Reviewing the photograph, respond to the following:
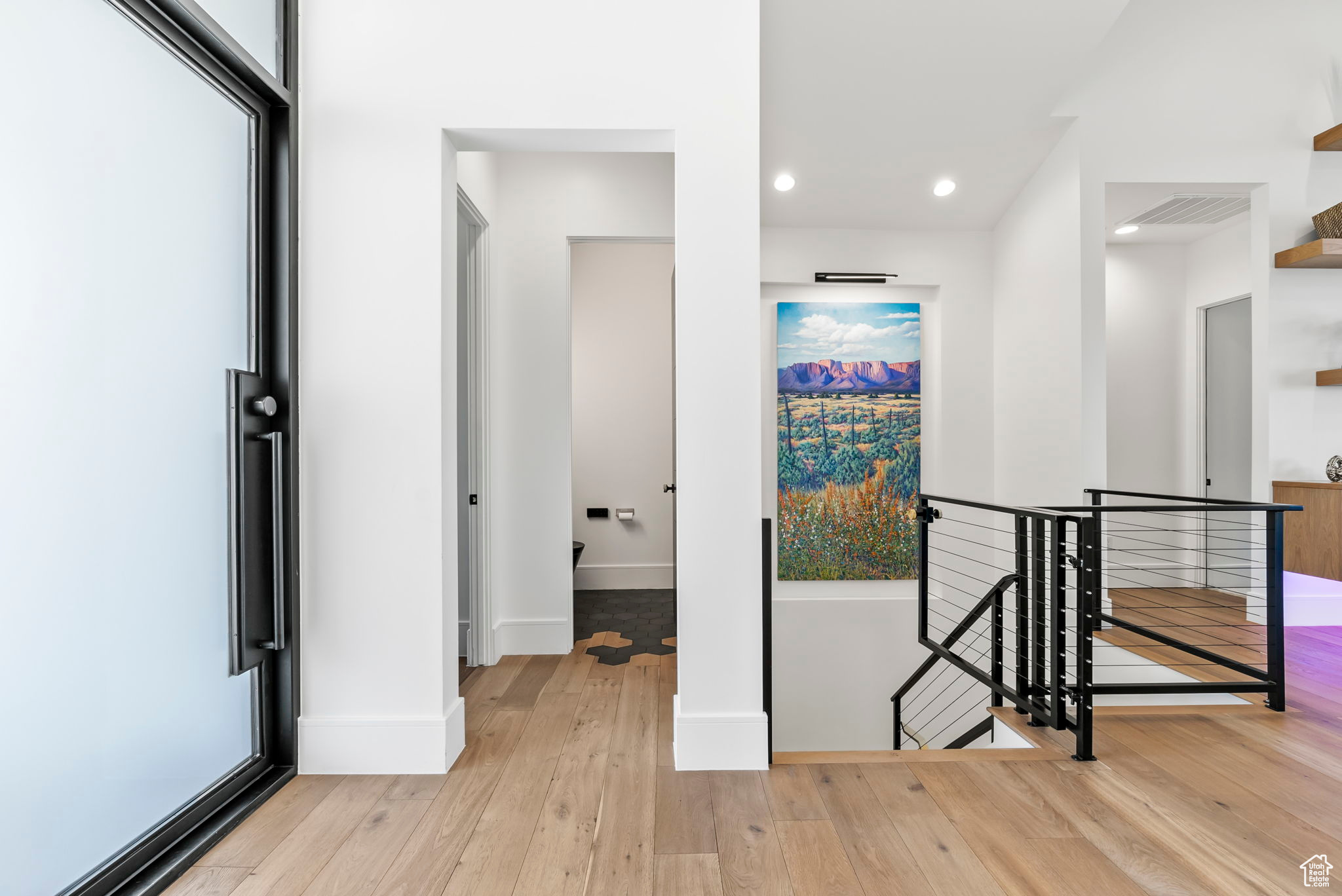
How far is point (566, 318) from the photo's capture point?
137 inches

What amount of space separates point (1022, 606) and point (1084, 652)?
48 centimetres

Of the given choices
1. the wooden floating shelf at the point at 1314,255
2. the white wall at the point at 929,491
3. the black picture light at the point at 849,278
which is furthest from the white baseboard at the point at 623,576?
the wooden floating shelf at the point at 1314,255

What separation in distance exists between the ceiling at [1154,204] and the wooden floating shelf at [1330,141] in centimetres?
37

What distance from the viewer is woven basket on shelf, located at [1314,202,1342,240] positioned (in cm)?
358

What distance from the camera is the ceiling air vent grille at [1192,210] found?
4.17 m

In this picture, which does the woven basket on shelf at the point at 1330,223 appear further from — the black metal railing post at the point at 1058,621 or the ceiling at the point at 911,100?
the black metal railing post at the point at 1058,621

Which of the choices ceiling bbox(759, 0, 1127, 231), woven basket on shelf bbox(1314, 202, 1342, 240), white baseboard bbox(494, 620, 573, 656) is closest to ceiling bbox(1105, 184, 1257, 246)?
woven basket on shelf bbox(1314, 202, 1342, 240)

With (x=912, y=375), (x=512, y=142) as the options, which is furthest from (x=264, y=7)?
(x=912, y=375)

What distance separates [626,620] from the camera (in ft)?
13.7

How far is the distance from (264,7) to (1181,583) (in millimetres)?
6506

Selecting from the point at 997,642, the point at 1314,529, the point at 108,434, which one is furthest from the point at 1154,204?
the point at 108,434

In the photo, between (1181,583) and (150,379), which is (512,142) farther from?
(1181,583)

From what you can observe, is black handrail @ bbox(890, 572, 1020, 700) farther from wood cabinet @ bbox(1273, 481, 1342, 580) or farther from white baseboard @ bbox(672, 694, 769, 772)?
wood cabinet @ bbox(1273, 481, 1342, 580)

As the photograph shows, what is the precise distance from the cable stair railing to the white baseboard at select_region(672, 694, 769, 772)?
107 cm
